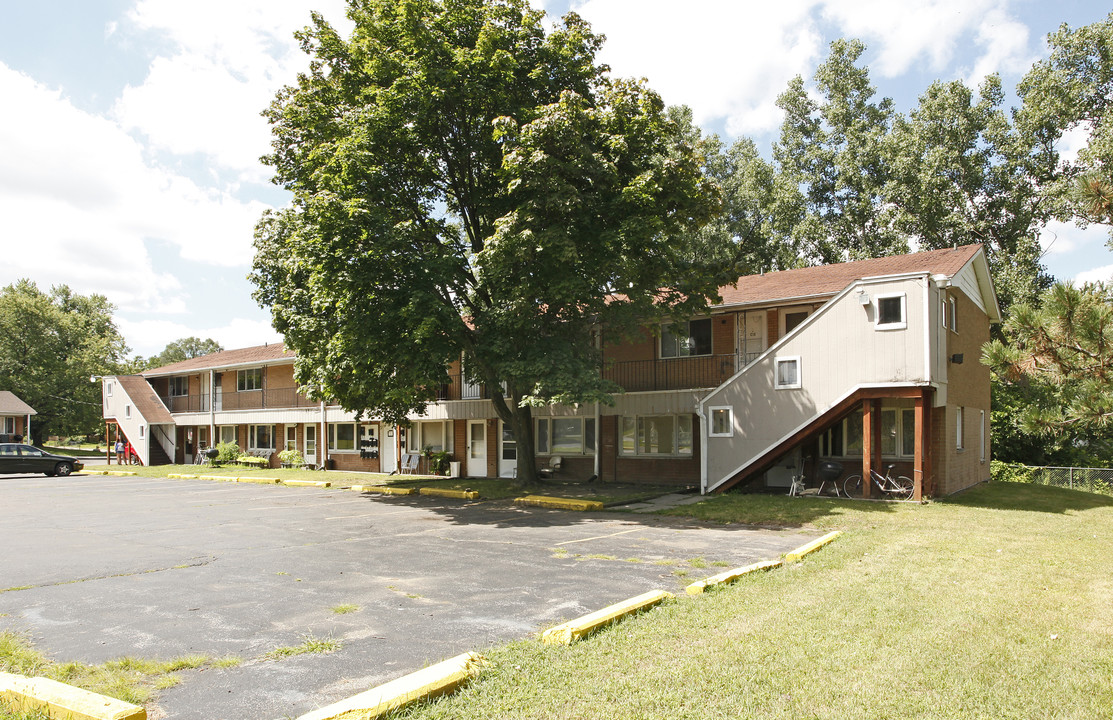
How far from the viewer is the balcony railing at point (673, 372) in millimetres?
20469

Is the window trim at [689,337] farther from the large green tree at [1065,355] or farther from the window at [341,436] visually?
the window at [341,436]

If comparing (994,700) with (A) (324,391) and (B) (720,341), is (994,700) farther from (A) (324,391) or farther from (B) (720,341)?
(A) (324,391)

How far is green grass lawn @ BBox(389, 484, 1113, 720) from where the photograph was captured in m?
4.54

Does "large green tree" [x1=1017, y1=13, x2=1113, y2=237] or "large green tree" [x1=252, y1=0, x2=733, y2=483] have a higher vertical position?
"large green tree" [x1=1017, y1=13, x2=1113, y2=237]

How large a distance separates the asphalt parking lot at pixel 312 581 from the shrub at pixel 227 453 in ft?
62.2

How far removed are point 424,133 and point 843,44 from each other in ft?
91.7

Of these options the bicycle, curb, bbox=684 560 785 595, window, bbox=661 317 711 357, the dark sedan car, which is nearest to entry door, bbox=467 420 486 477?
window, bbox=661 317 711 357

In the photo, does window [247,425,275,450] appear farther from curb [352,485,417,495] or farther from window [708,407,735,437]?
window [708,407,735,437]

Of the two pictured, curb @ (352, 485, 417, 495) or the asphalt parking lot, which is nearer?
the asphalt parking lot

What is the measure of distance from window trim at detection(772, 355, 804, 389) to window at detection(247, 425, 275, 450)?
1062 inches

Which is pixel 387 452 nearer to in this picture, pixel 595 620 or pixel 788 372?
pixel 788 372

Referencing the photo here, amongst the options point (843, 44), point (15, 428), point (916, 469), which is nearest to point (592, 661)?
point (916, 469)

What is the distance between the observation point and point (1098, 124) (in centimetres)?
2934

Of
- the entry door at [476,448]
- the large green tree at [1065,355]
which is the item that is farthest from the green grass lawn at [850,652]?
the entry door at [476,448]
